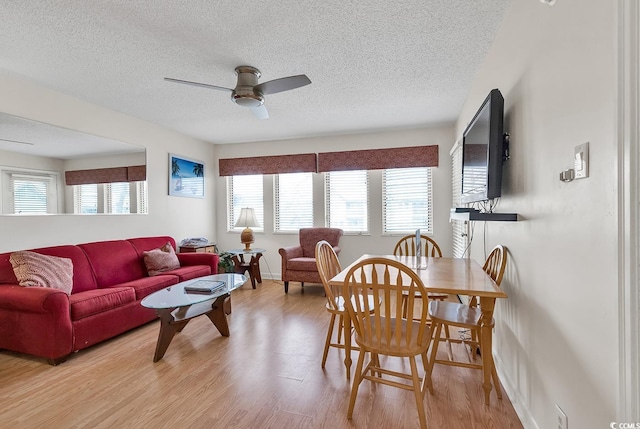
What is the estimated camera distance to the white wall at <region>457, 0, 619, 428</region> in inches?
38.3

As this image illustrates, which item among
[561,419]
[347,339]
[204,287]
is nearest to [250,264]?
[204,287]

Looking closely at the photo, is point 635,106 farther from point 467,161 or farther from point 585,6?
point 467,161

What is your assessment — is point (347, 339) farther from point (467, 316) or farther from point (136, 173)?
point (136, 173)

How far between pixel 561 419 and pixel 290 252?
11.6 feet

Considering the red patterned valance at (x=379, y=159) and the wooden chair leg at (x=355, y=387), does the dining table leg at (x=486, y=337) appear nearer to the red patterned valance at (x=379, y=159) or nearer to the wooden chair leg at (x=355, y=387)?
the wooden chair leg at (x=355, y=387)

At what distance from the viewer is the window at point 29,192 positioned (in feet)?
9.29

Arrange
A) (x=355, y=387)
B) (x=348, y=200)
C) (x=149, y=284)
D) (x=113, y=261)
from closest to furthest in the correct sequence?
1. (x=355, y=387)
2. (x=149, y=284)
3. (x=113, y=261)
4. (x=348, y=200)

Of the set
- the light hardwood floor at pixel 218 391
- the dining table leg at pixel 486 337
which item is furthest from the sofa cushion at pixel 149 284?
the dining table leg at pixel 486 337

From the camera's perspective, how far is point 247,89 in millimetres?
2580

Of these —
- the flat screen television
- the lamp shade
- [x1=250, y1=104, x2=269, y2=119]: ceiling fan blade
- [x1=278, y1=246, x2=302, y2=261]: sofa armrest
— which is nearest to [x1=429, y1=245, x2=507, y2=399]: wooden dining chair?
the flat screen television

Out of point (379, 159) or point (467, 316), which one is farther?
point (379, 159)

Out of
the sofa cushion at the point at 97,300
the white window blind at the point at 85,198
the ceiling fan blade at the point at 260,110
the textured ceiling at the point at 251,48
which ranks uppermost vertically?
the textured ceiling at the point at 251,48

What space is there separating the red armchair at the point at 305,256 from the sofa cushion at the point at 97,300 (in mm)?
1959

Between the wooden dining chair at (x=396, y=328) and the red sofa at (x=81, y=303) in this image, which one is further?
the red sofa at (x=81, y=303)
